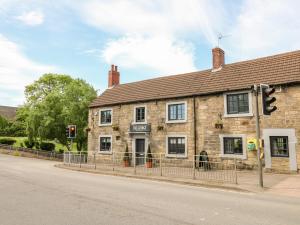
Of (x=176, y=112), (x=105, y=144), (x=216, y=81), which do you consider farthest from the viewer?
(x=105, y=144)

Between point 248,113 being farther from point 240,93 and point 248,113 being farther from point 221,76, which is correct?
point 221,76

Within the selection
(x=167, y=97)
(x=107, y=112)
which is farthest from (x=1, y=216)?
(x=107, y=112)

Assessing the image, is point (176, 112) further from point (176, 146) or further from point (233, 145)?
point (233, 145)

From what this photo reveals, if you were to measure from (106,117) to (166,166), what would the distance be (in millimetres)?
8226

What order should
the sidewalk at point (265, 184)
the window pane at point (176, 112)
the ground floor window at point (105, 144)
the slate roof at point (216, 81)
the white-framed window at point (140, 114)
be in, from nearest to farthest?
the sidewalk at point (265, 184) → the slate roof at point (216, 81) → the window pane at point (176, 112) → the white-framed window at point (140, 114) → the ground floor window at point (105, 144)

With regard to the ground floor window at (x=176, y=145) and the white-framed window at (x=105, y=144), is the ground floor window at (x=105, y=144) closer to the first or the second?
the white-framed window at (x=105, y=144)

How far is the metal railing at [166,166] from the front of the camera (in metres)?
14.4

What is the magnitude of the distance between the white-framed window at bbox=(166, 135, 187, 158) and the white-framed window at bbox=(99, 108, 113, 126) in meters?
6.51

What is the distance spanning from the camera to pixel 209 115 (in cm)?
1838

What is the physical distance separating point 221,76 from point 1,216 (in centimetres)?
1658

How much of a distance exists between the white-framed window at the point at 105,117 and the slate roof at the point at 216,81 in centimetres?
65

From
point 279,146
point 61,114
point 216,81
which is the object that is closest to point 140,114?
point 216,81

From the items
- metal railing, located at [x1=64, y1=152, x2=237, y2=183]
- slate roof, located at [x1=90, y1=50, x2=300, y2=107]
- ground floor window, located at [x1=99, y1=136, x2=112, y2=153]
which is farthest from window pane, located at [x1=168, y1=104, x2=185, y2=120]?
ground floor window, located at [x1=99, y1=136, x2=112, y2=153]

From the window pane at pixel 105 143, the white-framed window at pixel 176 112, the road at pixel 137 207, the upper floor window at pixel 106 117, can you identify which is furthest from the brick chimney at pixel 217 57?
the road at pixel 137 207
